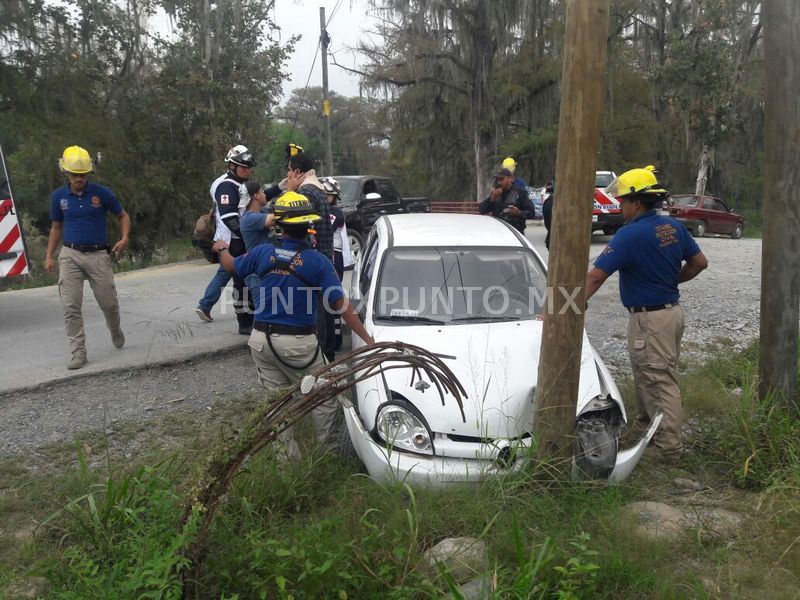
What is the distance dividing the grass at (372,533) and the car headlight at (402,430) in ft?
0.88

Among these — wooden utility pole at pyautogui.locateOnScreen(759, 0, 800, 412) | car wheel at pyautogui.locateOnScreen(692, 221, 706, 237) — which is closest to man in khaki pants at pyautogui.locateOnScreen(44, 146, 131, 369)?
wooden utility pole at pyautogui.locateOnScreen(759, 0, 800, 412)

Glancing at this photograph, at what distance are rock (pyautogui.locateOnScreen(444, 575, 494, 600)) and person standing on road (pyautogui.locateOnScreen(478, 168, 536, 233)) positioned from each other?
5.90 meters

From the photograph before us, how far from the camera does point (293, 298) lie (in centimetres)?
433

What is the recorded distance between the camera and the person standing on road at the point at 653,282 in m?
4.56

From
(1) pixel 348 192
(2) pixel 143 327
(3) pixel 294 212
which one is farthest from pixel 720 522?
(1) pixel 348 192

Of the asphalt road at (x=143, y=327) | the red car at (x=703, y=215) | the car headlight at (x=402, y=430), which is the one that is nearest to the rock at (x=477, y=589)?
the car headlight at (x=402, y=430)

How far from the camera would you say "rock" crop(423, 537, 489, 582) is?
309 cm

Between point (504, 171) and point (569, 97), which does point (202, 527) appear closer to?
point (569, 97)

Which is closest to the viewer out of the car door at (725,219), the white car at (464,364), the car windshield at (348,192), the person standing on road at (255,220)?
the white car at (464,364)

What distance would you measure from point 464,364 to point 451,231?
184cm

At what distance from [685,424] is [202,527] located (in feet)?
12.2

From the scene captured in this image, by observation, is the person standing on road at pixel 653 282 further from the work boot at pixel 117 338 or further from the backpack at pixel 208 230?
the work boot at pixel 117 338

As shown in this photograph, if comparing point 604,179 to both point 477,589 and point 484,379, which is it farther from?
point 477,589

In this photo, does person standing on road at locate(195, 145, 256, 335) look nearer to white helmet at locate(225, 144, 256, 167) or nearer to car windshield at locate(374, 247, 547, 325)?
white helmet at locate(225, 144, 256, 167)
